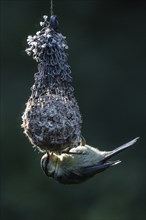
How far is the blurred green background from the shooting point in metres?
9.62

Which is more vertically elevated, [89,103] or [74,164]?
[89,103]

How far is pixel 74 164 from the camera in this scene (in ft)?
16.1

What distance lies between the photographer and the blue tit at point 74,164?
15.9 feet

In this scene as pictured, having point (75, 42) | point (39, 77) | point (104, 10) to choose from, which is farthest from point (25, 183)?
point (39, 77)

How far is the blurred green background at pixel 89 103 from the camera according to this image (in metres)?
9.62

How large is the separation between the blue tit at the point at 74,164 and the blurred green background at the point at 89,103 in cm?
434

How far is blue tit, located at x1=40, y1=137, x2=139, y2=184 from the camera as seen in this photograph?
485 centimetres

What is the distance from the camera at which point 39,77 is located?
4.82 m

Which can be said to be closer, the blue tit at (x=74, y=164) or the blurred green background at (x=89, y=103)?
→ the blue tit at (x=74, y=164)

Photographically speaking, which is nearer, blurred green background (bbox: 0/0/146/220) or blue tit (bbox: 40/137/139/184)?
blue tit (bbox: 40/137/139/184)

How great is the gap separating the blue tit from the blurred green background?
4335 mm

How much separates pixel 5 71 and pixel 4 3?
120cm

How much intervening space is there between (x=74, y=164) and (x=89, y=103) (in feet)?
19.8

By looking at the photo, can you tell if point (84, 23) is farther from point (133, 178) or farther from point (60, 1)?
point (133, 178)
